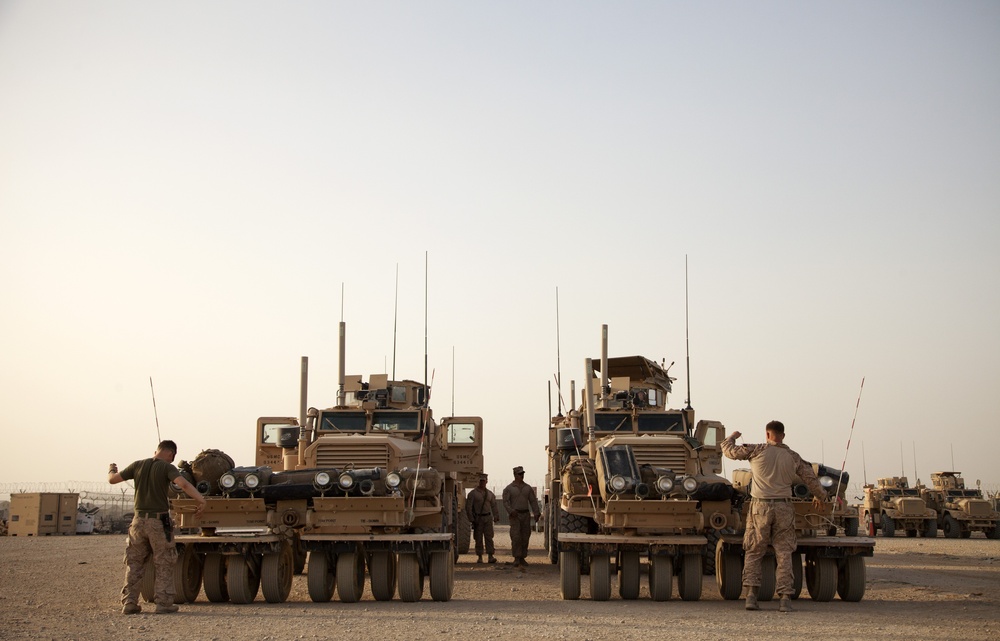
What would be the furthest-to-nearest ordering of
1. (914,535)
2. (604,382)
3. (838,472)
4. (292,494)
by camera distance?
(914,535), (604,382), (838,472), (292,494)

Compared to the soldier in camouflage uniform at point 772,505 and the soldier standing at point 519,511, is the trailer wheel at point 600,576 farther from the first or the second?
the soldier standing at point 519,511

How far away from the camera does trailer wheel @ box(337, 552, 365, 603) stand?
41.0 ft

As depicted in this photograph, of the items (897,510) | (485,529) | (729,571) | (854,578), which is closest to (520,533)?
(485,529)

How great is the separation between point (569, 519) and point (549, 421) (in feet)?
24.8

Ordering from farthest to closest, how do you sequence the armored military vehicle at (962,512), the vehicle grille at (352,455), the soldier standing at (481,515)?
the armored military vehicle at (962,512) < the soldier standing at (481,515) < the vehicle grille at (352,455)

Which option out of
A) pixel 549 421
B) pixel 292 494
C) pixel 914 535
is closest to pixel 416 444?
pixel 549 421

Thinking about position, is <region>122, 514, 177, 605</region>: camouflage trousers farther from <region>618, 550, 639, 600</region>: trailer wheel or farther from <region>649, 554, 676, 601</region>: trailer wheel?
<region>649, 554, 676, 601</region>: trailer wheel

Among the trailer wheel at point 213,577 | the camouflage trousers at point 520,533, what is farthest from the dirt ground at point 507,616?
the camouflage trousers at point 520,533

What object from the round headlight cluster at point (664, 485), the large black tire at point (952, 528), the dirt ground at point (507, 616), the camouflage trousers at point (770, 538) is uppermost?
the round headlight cluster at point (664, 485)

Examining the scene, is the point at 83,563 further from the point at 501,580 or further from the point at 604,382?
the point at 604,382

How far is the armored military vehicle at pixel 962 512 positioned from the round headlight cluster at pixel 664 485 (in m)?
28.0

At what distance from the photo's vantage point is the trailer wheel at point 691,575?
12.8 meters

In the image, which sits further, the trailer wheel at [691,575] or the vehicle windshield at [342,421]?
the vehicle windshield at [342,421]

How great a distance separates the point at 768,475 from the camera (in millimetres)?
11914
